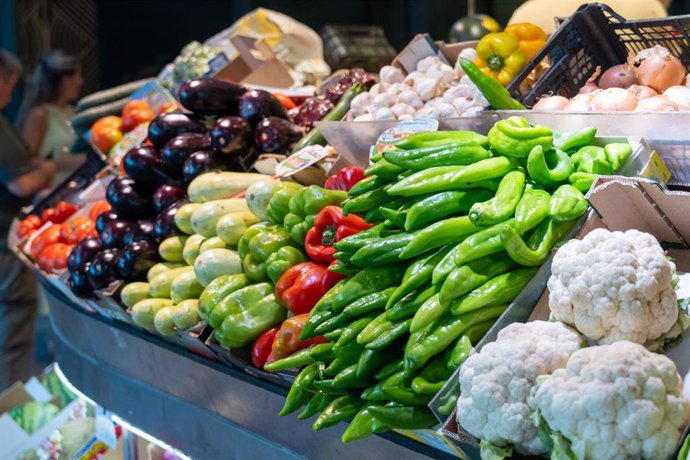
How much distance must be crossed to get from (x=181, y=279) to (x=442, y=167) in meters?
1.23

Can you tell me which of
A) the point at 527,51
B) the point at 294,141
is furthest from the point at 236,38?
the point at 527,51

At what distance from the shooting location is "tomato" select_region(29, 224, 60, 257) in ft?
13.4

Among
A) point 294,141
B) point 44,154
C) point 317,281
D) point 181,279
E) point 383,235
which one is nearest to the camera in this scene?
point 383,235

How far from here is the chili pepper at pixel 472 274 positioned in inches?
68.4

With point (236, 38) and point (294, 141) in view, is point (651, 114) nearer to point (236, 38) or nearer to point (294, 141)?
point (294, 141)

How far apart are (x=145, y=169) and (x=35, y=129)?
296cm

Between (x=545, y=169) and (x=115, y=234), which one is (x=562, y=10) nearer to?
(x=115, y=234)

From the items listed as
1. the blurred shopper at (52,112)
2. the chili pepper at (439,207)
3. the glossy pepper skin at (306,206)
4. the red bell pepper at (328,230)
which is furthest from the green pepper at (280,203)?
the blurred shopper at (52,112)

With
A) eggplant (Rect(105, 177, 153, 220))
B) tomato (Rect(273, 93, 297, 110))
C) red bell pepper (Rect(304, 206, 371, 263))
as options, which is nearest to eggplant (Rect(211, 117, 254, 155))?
eggplant (Rect(105, 177, 153, 220))

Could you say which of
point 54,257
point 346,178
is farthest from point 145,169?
point 346,178

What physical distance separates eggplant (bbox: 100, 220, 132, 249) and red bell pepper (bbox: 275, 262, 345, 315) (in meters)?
1.32

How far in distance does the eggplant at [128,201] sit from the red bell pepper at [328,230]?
137cm

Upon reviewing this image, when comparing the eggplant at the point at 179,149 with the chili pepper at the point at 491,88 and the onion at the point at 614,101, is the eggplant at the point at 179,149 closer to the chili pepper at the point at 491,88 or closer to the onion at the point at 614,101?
the chili pepper at the point at 491,88

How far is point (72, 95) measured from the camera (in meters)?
6.63
